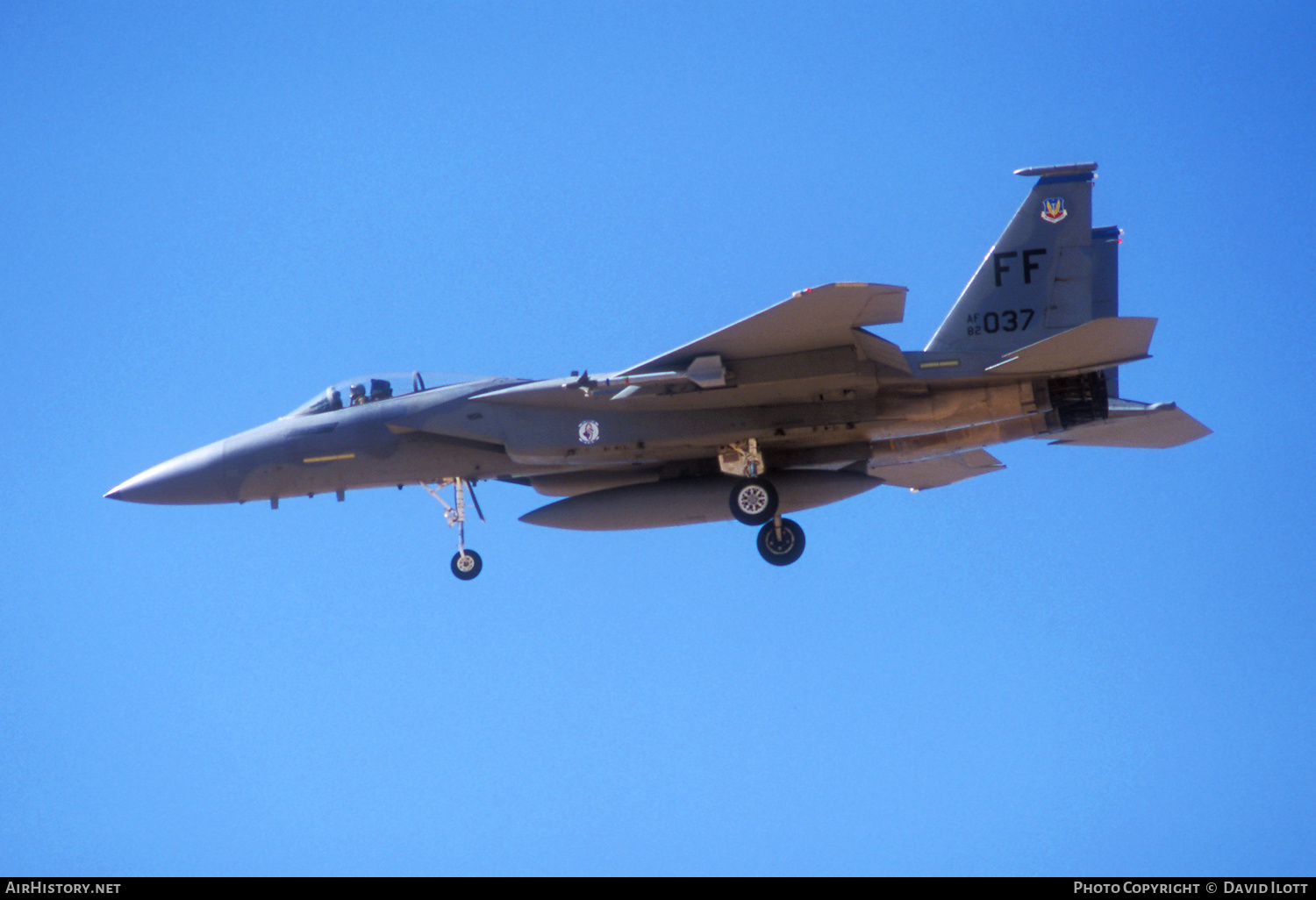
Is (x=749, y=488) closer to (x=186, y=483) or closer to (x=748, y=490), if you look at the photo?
(x=748, y=490)

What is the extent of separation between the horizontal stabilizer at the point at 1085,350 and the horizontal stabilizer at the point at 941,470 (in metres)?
3.67

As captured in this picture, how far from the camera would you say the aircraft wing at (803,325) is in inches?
552

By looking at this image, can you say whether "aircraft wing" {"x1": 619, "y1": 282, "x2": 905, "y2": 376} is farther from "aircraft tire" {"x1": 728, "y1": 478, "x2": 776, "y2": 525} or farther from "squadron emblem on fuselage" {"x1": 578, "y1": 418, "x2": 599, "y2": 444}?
"aircraft tire" {"x1": 728, "y1": 478, "x2": 776, "y2": 525}

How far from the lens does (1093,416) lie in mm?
15883

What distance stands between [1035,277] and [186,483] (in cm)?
1146

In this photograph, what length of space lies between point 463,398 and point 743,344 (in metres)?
3.97

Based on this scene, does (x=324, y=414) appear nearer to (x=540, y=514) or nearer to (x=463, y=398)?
(x=463, y=398)

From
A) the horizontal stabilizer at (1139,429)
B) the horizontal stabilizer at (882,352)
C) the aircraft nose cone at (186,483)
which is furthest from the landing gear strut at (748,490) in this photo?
the aircraft nose cone at (186,483)

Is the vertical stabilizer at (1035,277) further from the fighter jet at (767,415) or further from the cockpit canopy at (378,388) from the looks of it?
the cockpit canopy at (378,388)

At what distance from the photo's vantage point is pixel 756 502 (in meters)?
16.6

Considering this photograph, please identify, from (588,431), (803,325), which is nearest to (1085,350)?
(803,325)

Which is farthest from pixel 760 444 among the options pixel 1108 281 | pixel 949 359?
pixel 1108 281

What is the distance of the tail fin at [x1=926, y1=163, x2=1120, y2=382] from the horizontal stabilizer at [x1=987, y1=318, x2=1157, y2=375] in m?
1.05
